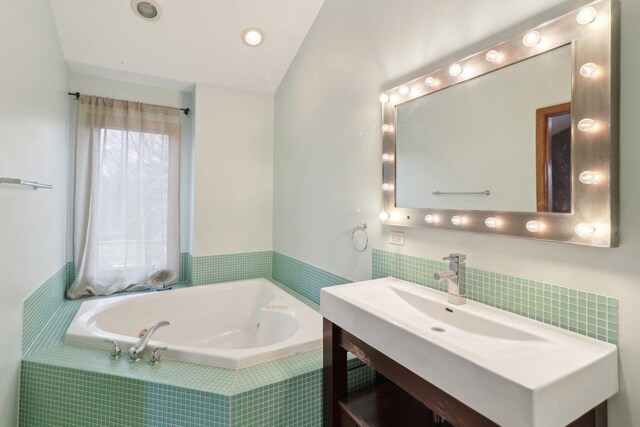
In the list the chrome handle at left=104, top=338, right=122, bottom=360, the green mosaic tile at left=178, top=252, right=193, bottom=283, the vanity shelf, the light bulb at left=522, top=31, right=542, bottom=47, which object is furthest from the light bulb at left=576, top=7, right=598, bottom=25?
the green mosaic tile at left=178, top=252, right=193, bottom=283

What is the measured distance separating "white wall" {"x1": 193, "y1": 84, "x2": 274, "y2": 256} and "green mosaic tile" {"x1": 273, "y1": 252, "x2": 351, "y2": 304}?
0.29 metres

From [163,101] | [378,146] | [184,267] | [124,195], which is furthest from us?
[184,267]

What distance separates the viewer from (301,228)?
2652 millimetres

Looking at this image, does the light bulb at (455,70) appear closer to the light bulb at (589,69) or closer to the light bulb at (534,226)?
the light bulb at (589,69)

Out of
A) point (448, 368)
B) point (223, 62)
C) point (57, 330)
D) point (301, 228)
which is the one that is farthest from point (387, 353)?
point (223, 62)

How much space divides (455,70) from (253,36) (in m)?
1.76

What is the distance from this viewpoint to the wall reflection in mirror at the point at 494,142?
1079mm

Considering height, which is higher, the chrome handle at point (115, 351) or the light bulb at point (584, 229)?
the light bulb at point (584, 229)

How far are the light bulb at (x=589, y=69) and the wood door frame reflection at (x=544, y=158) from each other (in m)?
0.11

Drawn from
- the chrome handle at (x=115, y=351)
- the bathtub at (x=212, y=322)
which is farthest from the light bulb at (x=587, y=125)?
the chrome handle at (x=115, y=351)

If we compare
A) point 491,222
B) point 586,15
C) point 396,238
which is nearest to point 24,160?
point 396,238

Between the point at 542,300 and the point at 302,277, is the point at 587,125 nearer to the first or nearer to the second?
the point at 542,300

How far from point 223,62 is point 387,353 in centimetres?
260

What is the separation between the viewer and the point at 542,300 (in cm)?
112
